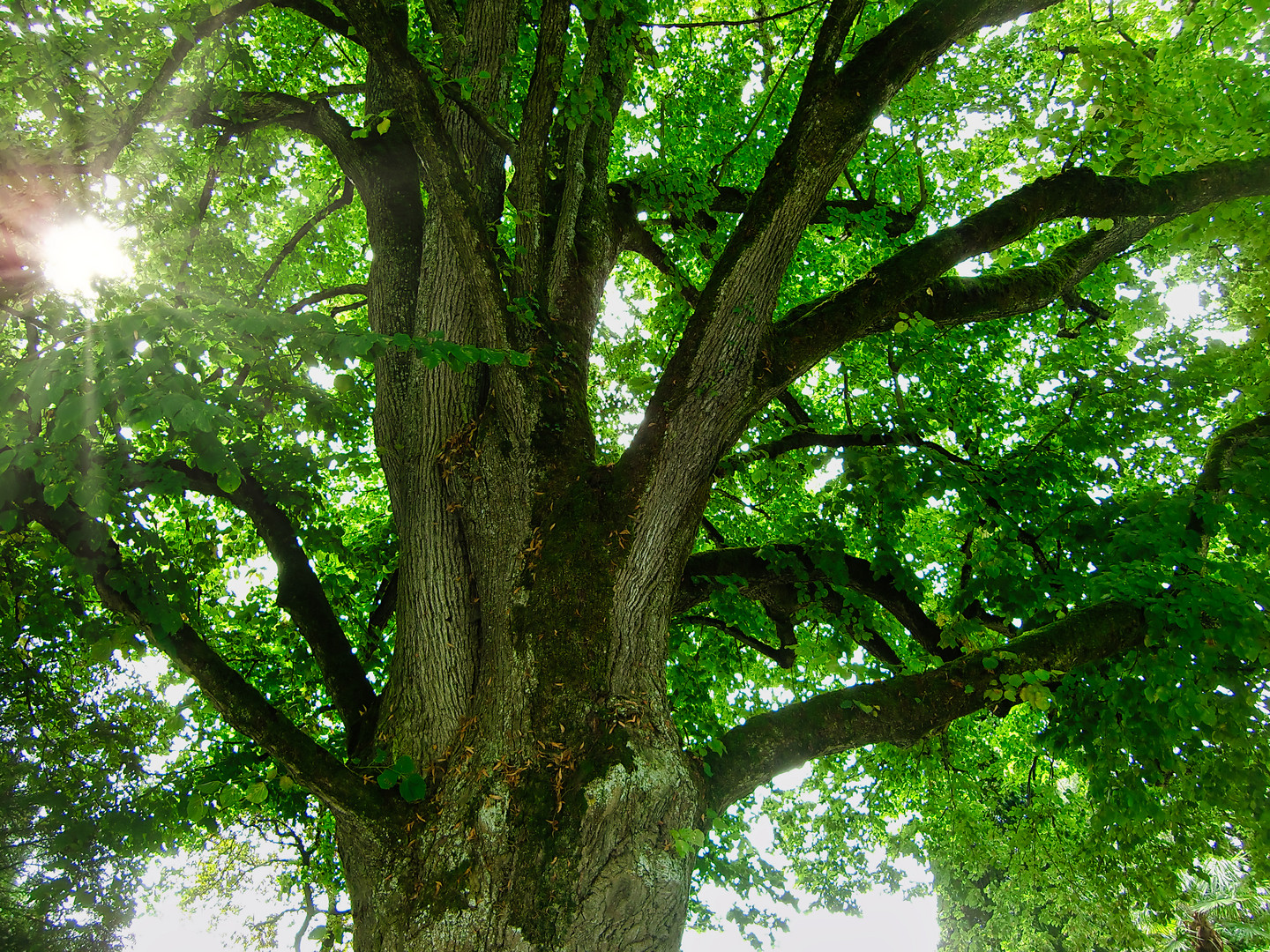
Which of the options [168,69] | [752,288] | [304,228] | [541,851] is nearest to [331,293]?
[304,228]

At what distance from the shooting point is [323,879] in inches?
303

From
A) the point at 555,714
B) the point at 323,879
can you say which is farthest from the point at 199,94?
the point at 323,879

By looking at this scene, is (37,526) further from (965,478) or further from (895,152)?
(895,152)

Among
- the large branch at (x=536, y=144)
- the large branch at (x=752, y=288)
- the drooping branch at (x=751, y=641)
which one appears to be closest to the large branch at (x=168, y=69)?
the large branch at (x=536, y=144)

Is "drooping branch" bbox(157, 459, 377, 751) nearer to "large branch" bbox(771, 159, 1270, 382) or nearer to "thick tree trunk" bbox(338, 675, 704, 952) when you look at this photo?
"thick tree trunk" bbox(338, 675, 704, 952)

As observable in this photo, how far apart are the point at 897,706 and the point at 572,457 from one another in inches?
92.1

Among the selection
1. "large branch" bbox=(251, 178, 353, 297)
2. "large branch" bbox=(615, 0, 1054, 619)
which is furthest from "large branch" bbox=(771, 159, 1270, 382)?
"large branch" bbox=(251, 178, 353, 297)

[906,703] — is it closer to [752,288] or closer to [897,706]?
[897,706]

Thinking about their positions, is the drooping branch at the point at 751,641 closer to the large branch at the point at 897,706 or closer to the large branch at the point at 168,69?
the large branch at the point at 897,706

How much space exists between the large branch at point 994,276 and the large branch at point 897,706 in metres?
1.91

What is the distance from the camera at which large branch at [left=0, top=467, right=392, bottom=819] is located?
3014 mm

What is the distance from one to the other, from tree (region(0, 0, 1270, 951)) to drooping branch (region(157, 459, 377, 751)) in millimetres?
25

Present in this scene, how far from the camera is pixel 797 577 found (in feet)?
18.2

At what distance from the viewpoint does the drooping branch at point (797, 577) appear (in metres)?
5.39
